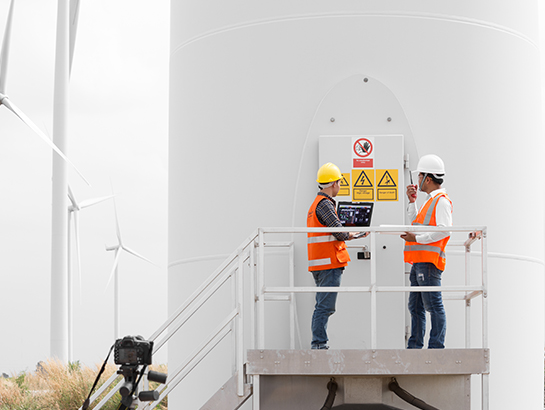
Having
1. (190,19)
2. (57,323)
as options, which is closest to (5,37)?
(57,323)

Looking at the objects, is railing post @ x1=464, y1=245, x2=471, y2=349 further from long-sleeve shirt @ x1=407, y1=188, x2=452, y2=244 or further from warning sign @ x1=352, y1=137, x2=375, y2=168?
warning sign @ x1=352, y1=137, x2=375, y2=168

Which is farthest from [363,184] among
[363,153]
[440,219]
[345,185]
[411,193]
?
[440,219]

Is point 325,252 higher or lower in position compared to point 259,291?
higher

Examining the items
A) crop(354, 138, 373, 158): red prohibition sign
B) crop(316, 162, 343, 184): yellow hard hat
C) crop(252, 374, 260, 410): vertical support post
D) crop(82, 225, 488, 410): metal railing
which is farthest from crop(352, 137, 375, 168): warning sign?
crop(252, 374, 260, 410): vertical support post

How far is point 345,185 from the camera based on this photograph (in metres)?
9.39

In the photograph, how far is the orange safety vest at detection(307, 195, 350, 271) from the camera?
27.1 feet

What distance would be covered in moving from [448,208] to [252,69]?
3.09 m

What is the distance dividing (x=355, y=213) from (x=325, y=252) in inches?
25.6

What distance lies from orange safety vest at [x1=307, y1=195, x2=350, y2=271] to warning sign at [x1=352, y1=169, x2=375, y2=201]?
119 cm

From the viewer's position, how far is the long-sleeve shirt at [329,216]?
8.10m

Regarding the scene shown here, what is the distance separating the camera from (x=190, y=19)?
10484 millimetres

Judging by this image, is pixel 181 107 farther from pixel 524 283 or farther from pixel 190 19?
pixel 524 283

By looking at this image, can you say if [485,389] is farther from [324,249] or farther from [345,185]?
[345,185]

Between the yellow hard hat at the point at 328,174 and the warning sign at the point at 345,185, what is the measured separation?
2.72 feet
